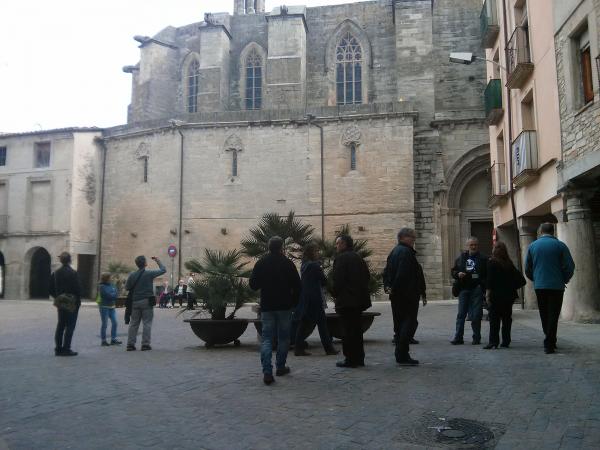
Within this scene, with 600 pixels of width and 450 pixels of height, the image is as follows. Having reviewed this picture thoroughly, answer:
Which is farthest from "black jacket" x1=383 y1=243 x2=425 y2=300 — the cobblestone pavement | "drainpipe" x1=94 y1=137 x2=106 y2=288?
"drainpipe" x1=94 y1=137 x2=106 y2=288

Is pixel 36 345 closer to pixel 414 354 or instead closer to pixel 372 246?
pixel 414 354

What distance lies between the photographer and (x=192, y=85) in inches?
1351

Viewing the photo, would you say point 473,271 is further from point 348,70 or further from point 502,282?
point 348,70

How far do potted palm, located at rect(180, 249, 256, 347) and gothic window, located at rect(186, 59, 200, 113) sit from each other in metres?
25.9

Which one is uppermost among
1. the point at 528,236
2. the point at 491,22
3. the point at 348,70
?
the point at 348,70

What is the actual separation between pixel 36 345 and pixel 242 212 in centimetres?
1587

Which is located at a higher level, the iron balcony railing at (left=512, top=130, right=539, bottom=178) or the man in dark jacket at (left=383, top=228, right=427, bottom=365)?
the iron balcony railing at (left=512, top=130, right=539, bottom=178)

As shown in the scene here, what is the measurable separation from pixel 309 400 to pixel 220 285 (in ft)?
14.7

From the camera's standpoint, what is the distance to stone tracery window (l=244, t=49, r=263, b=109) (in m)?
32.8

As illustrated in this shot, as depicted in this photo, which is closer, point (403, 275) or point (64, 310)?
point (403, 275)

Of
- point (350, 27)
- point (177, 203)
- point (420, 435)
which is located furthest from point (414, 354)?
point (350, 27)

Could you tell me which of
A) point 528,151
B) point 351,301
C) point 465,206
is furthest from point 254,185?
point 351,301

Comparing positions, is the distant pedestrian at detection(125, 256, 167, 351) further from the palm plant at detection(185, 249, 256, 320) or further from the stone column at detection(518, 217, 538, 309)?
the stone column at detection(518, 217, 538, 309)

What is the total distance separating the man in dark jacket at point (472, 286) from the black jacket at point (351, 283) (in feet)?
8.07
